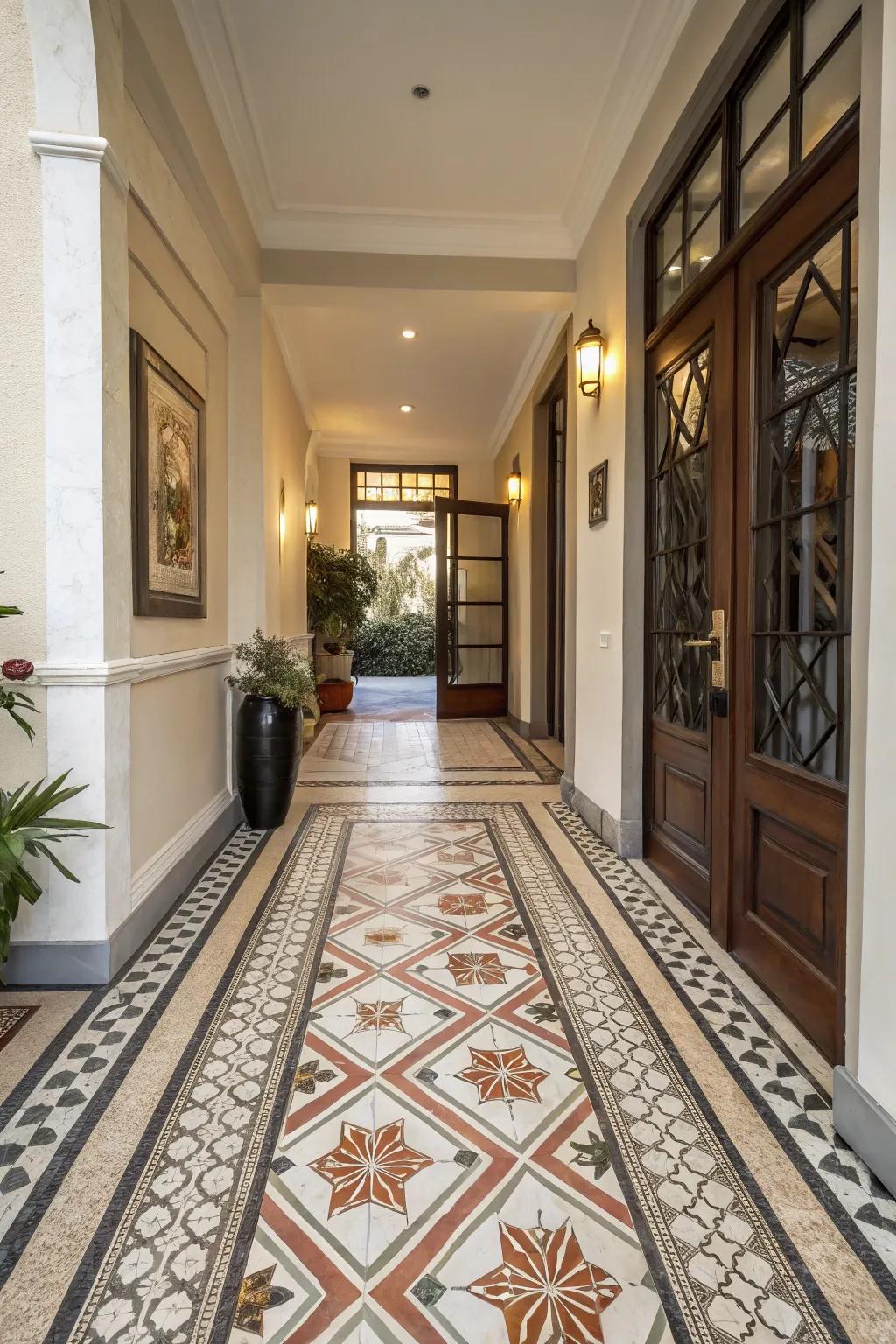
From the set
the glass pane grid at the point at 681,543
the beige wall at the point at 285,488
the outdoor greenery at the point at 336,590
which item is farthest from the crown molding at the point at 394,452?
the glass pane grid at the point at 681,543

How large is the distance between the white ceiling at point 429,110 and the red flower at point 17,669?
247 cm

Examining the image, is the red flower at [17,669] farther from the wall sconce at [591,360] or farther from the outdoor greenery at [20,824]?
the wall sconce at [591,360]

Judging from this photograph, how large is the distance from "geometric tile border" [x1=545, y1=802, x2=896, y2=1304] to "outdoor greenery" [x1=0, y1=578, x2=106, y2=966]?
5.76 feet

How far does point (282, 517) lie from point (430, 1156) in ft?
14.9

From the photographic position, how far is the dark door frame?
6.41 meters

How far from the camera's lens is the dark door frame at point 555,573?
641cm

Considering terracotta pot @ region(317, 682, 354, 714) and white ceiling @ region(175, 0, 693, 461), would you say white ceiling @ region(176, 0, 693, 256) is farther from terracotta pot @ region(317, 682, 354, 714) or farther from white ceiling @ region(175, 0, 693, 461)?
terracotta pot @ region(317, 682, 354, 714)

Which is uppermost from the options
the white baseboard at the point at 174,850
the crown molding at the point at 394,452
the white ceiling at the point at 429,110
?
the crown molding at the point at 394,452

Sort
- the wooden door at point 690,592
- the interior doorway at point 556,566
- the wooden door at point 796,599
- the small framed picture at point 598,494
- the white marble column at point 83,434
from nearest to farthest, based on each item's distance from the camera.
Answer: the wooden door at point 796,599 → the white marble column at point 83,434 → the wooden door at point 690,592 → the small framed picture at point 598,494 → the interior doorway at point 556,566

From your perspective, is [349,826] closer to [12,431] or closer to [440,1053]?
[440,1053]

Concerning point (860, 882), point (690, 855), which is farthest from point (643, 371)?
point (860, 882)

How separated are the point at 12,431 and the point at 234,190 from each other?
218 centimetres

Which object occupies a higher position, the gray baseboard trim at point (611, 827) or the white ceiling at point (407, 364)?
the white ceiling at point (407, 364)

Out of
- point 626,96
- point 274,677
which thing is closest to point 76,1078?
point 274,677
